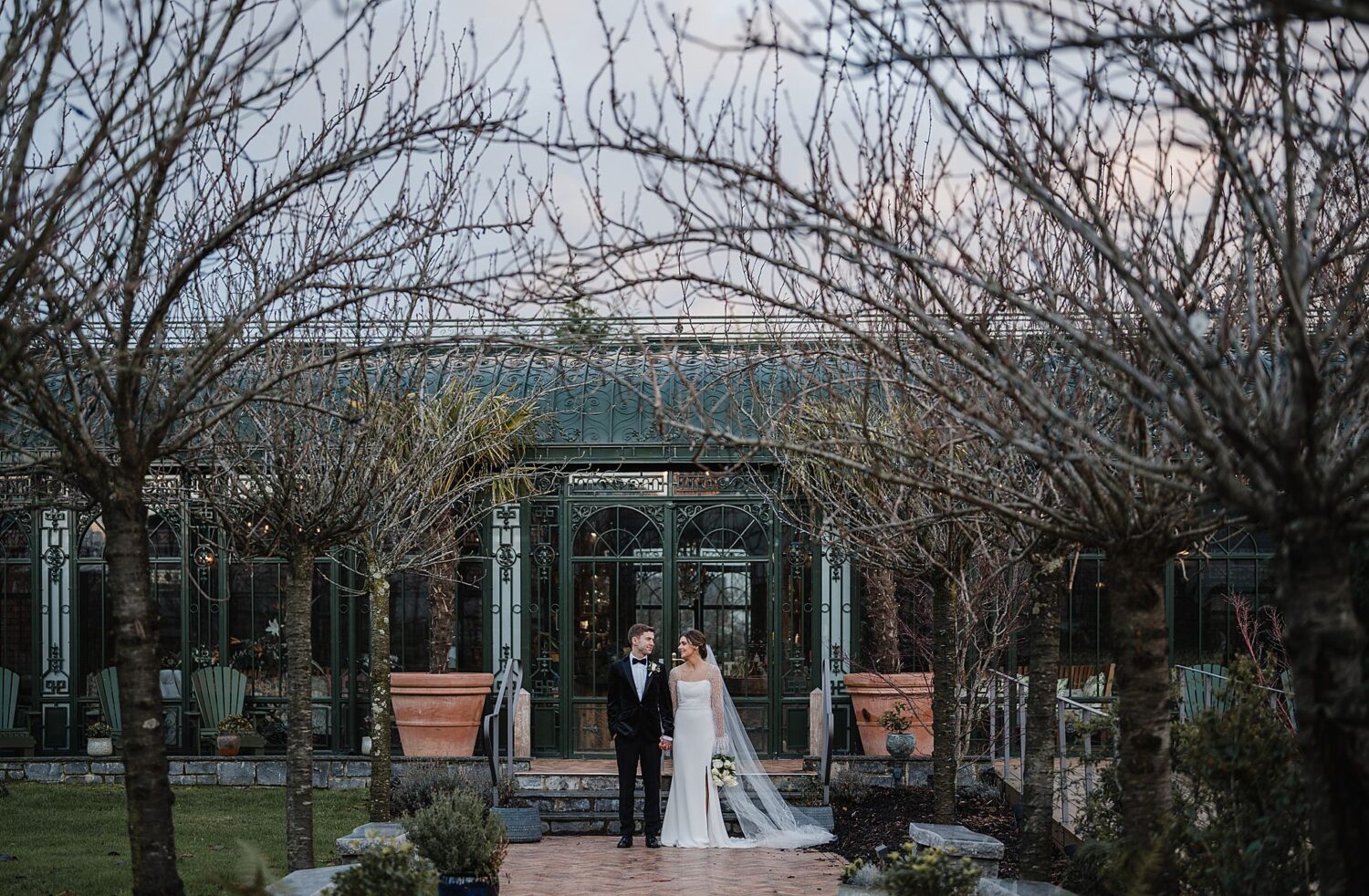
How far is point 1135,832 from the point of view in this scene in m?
5.55

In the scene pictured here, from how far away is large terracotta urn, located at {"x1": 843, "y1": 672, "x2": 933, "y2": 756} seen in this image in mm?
14125

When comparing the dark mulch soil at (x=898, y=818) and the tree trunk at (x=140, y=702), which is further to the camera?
the dark mulch soil at (x=898, y=818)

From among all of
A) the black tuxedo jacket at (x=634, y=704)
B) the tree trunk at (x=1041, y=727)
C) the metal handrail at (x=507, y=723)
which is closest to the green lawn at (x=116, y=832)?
the metal handrail at (x=507, y=723)

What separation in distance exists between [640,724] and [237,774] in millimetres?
4949

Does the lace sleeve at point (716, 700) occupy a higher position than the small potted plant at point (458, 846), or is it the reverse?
the lace sleeve at point (716, 700)

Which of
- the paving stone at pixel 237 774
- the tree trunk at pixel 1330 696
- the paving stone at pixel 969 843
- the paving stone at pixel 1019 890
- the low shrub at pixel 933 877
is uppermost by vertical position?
the tree trunk at pixel 1330 696

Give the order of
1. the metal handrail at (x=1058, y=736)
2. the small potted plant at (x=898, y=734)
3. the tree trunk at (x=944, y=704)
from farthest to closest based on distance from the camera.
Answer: the small potted plant at (x=898, y=734), the tree trunk at (x=944, y=704), the metal handrail at (x=1058, y=736)

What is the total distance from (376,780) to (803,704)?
5.24m

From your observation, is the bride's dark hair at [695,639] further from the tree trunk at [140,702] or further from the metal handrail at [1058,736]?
the tree trunk at [140,702]

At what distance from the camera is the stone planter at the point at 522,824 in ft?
38.3

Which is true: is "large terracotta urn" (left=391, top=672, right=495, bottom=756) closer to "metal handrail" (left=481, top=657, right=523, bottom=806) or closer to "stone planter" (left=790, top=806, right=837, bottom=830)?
"metal handrail" (left=481, top=657, right=523, bottom=806)

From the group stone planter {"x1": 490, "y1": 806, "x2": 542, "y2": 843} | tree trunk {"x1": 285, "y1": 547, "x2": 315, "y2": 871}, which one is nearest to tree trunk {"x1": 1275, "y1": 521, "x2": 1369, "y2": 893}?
tree trunk {"x1": 285, "y1": 547, "x2": 315, "y2": 871}

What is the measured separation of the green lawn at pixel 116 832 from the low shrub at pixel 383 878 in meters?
2.45

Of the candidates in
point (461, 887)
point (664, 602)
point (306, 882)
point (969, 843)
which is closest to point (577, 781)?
point (664, 602)
